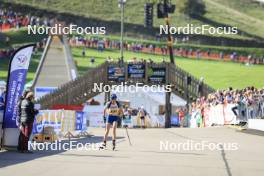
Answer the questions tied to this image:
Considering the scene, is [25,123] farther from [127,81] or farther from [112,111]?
[127,81]

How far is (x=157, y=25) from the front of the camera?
4537 inches

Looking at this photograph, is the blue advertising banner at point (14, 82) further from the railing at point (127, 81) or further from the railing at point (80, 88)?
the railing at point (127, 81)

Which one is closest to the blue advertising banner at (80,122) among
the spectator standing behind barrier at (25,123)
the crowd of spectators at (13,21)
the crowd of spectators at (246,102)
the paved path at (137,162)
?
the paved path at (137,162)

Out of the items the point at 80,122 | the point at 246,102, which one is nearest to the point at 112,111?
the point at 80,122

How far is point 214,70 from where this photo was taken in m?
74.4

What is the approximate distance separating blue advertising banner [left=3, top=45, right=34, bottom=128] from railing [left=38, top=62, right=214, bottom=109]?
25.3m

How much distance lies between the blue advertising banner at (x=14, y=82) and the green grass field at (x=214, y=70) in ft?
149

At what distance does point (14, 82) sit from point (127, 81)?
1122 inches

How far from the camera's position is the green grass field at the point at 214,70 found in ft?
215

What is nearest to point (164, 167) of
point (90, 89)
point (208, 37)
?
point (90, 89)

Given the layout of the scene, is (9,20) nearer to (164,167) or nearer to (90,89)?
(90,89)

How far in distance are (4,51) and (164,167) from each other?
5600 cm

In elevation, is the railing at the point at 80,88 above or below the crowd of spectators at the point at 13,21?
below

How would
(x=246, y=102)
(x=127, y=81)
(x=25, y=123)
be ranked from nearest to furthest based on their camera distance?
(x=25, y=123) < (x=246, y=102) < (x=127, y=81)
